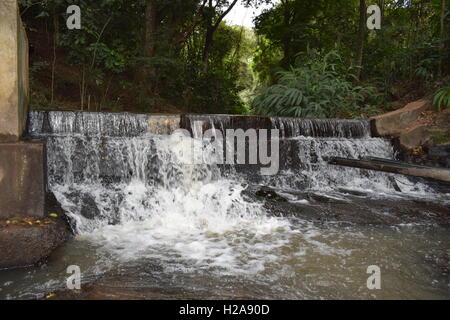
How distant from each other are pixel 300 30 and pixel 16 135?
14.1m

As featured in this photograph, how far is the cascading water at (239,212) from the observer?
2.79m

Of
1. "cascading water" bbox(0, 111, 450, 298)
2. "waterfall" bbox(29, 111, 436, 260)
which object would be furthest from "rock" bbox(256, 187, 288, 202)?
"waterfall" bbox(29, 111, 436, 260)

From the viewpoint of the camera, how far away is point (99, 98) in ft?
34.7

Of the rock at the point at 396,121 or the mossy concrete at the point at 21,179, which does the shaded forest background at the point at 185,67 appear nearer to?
the rock at the point at 396,121

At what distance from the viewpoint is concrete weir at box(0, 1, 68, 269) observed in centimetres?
297

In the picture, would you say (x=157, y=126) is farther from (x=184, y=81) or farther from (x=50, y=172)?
(x=184, y=81)

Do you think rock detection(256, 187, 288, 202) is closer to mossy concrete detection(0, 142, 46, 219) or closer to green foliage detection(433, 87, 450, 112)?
mossy concrete detection(0, 142, 46, 219)

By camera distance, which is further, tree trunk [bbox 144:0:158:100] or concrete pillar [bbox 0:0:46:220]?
tree trunk [bbox 144:0:158:100]

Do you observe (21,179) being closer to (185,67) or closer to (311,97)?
(311,97)

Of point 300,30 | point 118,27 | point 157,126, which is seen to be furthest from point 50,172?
point 300,30

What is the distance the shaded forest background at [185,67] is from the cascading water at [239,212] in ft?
9.30

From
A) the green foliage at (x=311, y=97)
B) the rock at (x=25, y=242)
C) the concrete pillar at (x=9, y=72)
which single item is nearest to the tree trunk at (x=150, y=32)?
the green foliage at (x=311, y=97)

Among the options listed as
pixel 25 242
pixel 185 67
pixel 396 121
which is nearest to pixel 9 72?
pixel 25 242

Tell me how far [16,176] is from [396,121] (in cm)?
715
